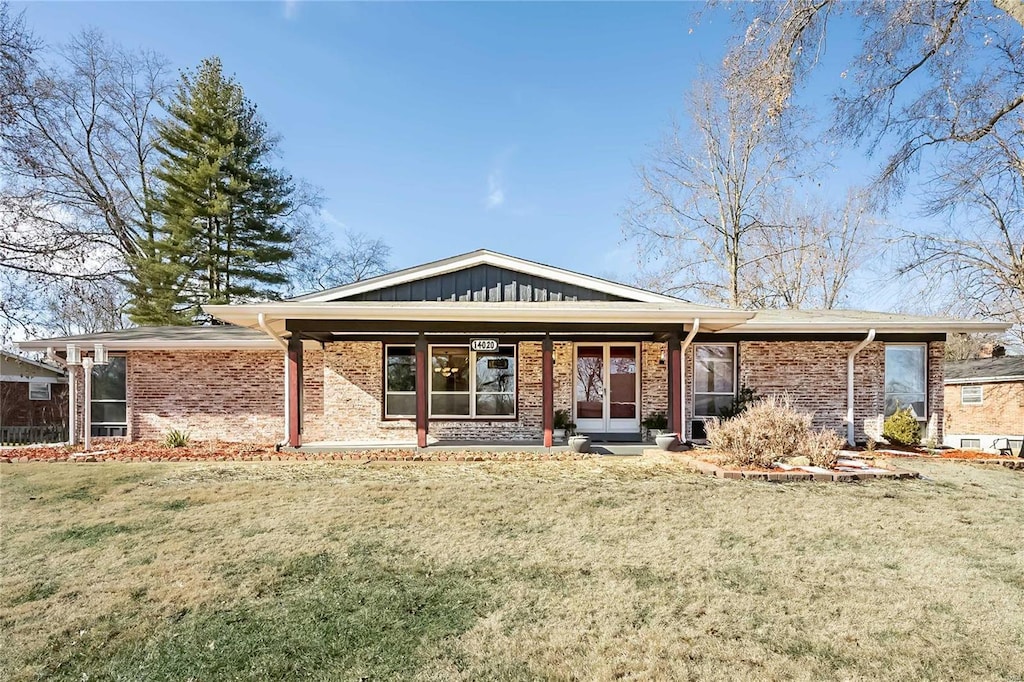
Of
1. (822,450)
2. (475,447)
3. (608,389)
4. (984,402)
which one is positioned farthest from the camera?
(984,402)

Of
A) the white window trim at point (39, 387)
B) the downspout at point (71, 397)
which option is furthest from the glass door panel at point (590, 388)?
the white window trim at point (39, 387)

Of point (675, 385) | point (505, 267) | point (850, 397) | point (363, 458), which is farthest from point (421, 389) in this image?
point (850, 397)

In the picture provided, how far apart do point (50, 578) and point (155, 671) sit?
2115 mm

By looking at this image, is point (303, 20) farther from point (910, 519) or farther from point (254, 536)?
point (910, 519)

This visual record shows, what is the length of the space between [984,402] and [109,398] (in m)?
24.9

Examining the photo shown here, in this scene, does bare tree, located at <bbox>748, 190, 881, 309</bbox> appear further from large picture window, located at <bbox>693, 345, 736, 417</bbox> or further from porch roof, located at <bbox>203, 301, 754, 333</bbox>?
porch roof, located at <bbox>203, 301, 754, 333</bbox>

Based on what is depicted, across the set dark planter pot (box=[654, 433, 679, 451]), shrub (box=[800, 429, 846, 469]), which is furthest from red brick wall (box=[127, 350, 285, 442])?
shrub (box=[800, 429, 846, 469])

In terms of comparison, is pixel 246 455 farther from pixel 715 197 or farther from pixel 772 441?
pixel 715 197

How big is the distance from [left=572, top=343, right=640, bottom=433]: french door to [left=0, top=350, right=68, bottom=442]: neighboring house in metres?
15.2

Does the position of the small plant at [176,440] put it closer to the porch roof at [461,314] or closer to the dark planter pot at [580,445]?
the porch roof at [461,314]

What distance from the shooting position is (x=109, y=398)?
521 inches

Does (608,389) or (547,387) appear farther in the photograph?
(608,389)

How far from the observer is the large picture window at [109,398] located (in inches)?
515

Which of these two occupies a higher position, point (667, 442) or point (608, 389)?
point (608, 389)
